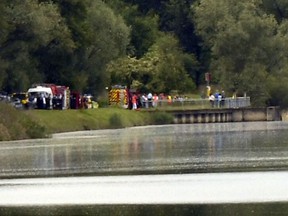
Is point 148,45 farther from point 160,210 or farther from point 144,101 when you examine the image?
point 160,210

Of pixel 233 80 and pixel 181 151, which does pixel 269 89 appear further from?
pixel 181 151

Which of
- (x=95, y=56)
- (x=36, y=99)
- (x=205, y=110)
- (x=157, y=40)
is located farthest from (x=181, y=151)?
(x=157, y=40)

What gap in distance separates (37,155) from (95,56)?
2073 inches

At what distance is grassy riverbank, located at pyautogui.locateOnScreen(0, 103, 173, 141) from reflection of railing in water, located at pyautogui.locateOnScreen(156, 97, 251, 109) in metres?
4.05

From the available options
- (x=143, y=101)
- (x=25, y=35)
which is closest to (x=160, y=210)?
(x=25, y=35)

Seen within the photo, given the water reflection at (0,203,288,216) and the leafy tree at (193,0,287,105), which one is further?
the leafy tree at (193,0,287,105)

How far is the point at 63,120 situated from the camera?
8538cm

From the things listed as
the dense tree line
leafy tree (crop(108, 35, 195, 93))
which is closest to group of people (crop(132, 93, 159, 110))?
the dense tree line

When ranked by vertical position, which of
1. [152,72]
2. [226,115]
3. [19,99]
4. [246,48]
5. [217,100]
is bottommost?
[226,115]

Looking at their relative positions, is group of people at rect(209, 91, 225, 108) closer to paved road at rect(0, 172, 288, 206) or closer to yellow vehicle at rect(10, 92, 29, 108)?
yellow vehicle at rect(10, 92, 29, 108)

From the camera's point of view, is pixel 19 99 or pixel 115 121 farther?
pixel 115 121

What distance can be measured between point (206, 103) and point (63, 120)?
3452 centimetres

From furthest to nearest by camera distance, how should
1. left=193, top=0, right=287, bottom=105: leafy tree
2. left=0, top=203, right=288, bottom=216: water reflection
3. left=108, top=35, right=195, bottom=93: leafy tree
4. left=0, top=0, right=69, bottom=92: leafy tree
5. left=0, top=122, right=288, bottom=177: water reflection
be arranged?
left=108, top=35, right=195, bottom=93: leafy tree
left=193, top=0, right=287, bottom=105: leafy tree
left=0, top=0, right=69, bottom=92: leafy tree
left=0, top=122, right=288, bottom=177: water reflection
left=0, top=203, right=288, bottom=216: water reflection

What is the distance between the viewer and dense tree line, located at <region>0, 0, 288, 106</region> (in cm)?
9238
